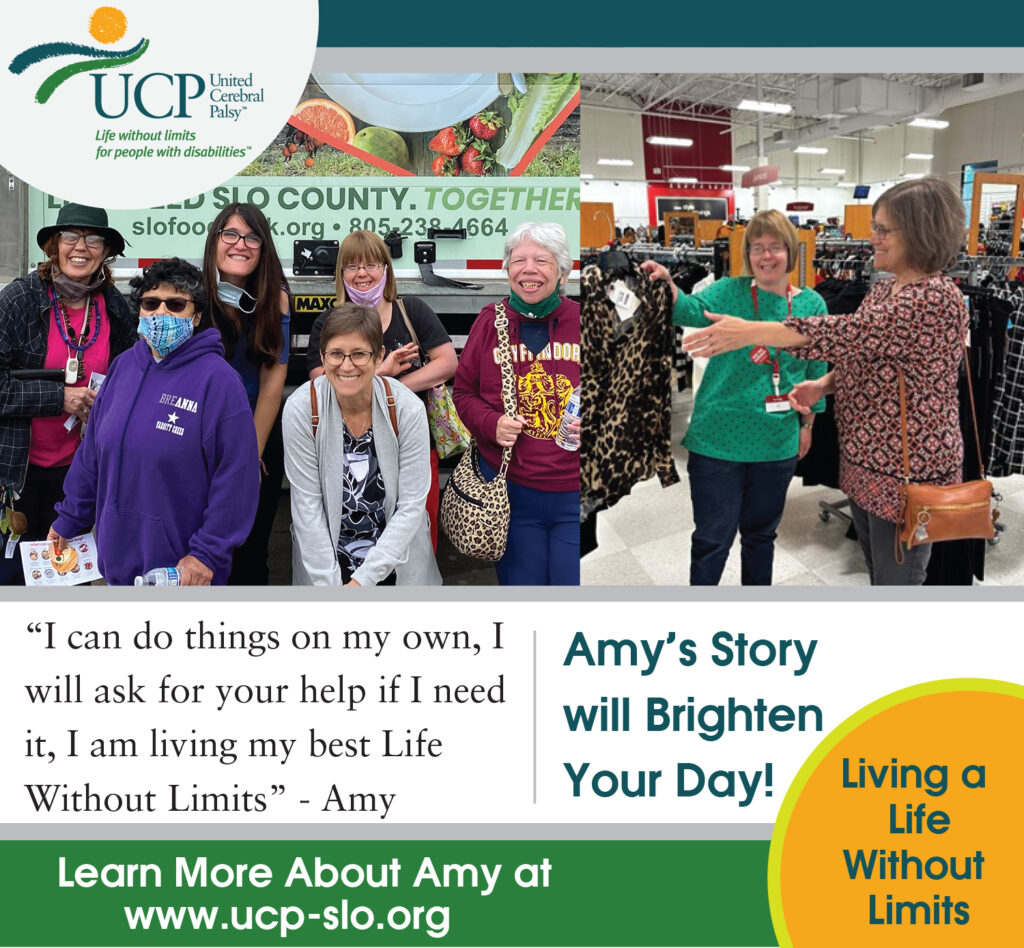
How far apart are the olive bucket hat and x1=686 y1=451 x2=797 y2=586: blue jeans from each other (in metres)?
1.67

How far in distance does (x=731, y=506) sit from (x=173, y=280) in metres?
1.62

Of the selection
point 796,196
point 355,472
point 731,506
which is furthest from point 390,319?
point 796,196

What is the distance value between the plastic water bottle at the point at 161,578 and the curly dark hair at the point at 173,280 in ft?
2.07

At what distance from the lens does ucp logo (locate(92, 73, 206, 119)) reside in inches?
73.9

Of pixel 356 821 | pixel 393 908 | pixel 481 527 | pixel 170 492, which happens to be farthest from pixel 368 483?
pixel 393 908

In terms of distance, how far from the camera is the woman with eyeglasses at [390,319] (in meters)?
1.98

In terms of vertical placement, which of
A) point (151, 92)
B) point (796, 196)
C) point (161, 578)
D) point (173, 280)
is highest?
point (796, 196)

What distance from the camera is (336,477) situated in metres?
1.97

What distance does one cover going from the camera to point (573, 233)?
6.55ft

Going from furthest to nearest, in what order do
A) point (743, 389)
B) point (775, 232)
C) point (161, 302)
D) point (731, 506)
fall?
point (731, 506), point (743, 389), point (775, 232), point (161, 302)

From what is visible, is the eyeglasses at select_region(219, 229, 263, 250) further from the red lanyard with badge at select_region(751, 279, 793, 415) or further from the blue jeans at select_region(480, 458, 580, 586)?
the red lanyard with badge at select_region(751, 279, 793, 415)

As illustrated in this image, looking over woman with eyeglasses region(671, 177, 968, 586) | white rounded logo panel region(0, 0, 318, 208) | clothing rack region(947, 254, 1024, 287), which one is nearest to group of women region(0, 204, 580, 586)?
white rounded logo panel region(0, 0, 318, 208)

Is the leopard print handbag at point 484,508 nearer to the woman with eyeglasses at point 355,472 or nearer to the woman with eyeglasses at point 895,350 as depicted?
the woman with eyeglasses at point 355,472

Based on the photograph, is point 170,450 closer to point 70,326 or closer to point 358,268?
point 70,326
